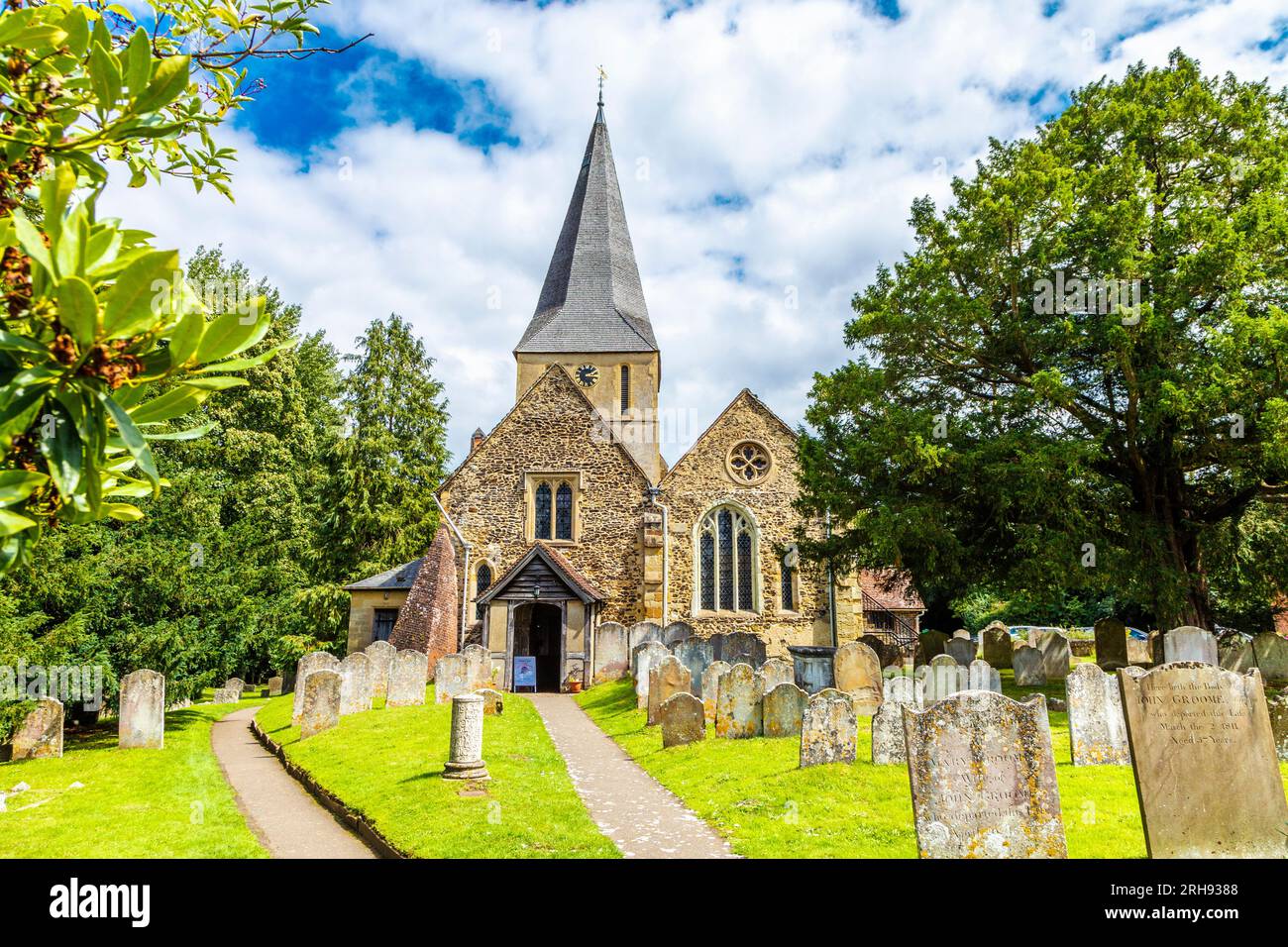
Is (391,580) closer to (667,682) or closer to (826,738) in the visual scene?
(667,682)

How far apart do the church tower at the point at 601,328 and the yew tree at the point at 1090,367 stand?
1395 centimetres

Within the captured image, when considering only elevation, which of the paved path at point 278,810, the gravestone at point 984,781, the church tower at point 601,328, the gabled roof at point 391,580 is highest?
the church tower at point 601,328

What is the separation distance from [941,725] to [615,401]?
26.2 meters

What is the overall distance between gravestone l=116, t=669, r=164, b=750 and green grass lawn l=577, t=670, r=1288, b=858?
9.21 metres

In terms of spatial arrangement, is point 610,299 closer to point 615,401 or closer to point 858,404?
point 615,401

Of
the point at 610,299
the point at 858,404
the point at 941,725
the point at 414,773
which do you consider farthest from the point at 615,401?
the point at 941,725

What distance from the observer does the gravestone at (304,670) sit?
15.3 metres

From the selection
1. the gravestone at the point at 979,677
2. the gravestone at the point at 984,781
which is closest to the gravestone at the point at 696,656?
the gravestone at the point at 979,677

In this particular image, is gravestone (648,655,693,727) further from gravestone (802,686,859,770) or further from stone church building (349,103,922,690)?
stone church building (349,103,922,690)

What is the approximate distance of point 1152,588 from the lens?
48.4ft

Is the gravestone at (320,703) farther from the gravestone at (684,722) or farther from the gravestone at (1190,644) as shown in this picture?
the gravestone at (1190,644)

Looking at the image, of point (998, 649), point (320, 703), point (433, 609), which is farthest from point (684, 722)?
point (998, 649)

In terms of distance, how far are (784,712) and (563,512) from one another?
46.3ft
